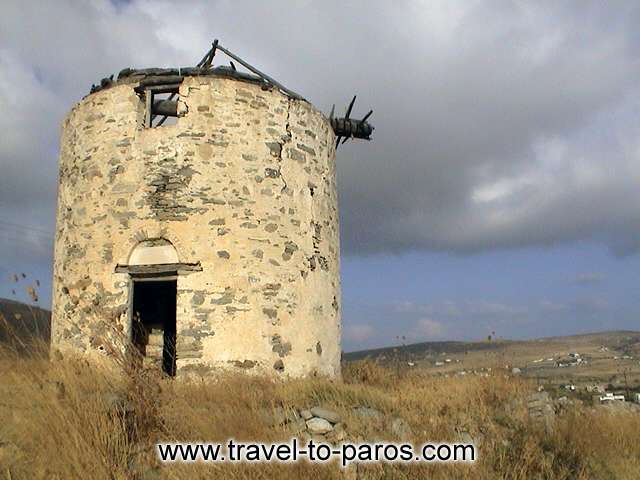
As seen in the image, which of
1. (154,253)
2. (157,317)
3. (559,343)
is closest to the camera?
(154,253)

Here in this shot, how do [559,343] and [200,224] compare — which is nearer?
[200,224]

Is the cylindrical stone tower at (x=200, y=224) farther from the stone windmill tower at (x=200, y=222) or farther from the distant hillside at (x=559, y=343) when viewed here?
the distant hillside at (x=559, y=343)

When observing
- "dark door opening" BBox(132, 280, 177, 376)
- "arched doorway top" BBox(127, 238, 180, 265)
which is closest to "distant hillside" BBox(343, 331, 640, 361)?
"dark door opening" BBox(132, 280, 177, 376)

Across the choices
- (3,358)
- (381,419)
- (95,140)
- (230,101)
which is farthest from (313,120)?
(3,358)

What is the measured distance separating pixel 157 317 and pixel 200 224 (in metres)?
3.69

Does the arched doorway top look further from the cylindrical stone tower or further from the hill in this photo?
the hill

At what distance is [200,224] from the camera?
28.9 feet

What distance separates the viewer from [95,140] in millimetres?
9430

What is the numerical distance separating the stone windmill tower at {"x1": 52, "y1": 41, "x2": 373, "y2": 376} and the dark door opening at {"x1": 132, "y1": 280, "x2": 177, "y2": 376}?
1217 mm

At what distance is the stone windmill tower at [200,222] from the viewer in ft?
28.4

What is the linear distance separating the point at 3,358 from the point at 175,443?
290 centimetres

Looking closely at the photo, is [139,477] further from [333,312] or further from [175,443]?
[333,312]

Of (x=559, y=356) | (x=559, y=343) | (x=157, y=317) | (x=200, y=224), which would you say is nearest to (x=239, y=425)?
(x=200, y=224)

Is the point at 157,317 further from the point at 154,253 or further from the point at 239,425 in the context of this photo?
the point at 239,425
